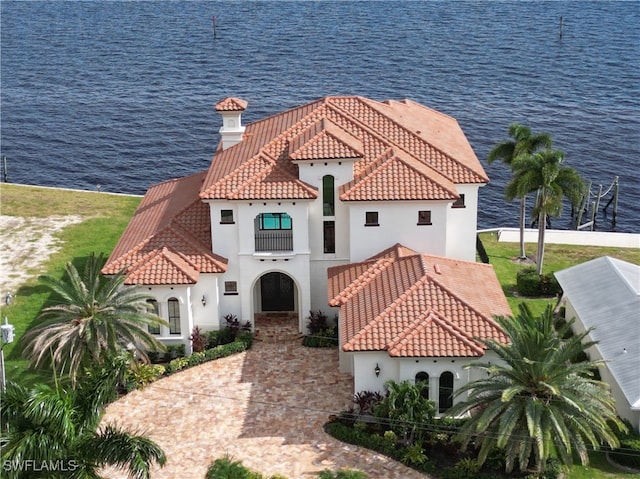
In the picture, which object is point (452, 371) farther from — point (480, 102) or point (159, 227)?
point (480, 102)

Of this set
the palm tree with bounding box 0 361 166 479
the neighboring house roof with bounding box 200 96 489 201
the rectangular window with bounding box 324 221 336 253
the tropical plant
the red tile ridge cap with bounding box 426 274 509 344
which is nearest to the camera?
the palm tree with bounding box 0 361 166 479

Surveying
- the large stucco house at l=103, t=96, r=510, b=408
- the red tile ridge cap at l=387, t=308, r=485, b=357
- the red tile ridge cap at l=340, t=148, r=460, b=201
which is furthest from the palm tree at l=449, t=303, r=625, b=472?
the red tile ridge cap at l=340, t=148, r=460, b=201

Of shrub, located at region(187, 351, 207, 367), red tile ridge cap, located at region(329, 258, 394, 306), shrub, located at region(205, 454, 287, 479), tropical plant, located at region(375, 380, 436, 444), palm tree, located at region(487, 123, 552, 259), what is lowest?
shrub, located at region(205, 454, 287, 479)

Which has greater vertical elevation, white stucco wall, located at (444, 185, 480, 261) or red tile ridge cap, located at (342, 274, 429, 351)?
white stucco wall, located at (444, 185, 480, 261)

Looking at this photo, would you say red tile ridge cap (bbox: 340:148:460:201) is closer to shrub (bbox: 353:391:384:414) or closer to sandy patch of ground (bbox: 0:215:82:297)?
shrub (bbox: 353:391:384:414)

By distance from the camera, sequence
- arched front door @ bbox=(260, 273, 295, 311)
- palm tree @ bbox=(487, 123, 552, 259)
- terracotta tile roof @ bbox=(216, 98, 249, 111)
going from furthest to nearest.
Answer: palm tree @ bbox=(487, 123, 552, 259) < terracotta tile roof @ bbox=(216, 98, 249, 111) < arched front door @ bbox=(260, 273, 295, 311)

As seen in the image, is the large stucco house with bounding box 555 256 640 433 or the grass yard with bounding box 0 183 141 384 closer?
the large stucco house with bounding box 555 256 640 433

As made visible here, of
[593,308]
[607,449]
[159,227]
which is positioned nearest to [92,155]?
[159,227]

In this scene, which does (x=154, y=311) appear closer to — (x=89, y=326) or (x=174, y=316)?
(x=174, y=316)

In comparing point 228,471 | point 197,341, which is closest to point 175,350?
point 197,341
